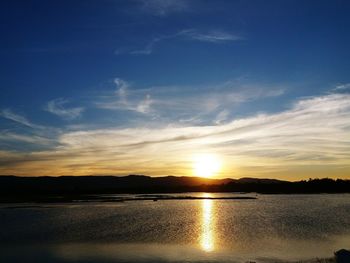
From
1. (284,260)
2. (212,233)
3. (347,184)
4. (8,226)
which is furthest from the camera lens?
(347,184)

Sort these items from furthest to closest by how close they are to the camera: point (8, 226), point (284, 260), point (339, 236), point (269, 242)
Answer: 1. point (8, 226)
2. point (339, 236)
3. point (269, 242)
4. point (284, 260)

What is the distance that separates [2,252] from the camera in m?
29.5

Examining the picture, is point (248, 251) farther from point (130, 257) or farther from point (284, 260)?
point (130, 257)

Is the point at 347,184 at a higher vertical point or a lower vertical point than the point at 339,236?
higher

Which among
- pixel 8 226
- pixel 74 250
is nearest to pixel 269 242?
pixel 74 250

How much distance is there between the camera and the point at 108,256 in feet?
89.7

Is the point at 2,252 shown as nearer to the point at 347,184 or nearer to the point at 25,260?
the point at 25,260

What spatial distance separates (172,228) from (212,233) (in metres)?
5.81

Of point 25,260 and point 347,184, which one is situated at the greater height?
point 347,184

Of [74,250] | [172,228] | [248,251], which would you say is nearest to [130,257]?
[74,250]

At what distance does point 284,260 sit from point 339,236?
41.2 ft

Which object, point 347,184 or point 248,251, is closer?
point 248,251

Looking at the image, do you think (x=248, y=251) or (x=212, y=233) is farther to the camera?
(x=212, y=233)

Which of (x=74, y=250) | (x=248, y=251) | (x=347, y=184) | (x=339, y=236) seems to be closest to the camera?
(x=248, y=251)
